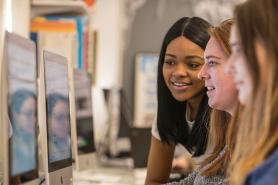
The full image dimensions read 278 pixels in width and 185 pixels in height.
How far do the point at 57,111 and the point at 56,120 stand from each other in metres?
0.03

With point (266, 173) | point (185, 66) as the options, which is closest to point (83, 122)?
point (185, 66)

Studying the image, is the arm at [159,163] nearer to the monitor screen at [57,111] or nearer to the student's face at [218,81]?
the monitor screen at [57,111]

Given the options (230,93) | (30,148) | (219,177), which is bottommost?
(219,177)

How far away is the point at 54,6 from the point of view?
2.48 meters

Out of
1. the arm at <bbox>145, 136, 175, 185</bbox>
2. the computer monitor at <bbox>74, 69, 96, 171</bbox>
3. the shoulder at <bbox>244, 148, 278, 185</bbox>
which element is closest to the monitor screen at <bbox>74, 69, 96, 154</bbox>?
the computer monitor at <bbox>74, 69, 96, 171</bbox>

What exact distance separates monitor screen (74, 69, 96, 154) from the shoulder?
139 cm

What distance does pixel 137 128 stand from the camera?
8.66ft

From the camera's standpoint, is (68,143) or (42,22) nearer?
(68,143)

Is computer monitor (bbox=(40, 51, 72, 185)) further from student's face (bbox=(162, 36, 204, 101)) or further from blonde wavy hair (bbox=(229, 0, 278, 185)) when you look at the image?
blonde wavy hair (bbox=(229, 0, 278, 185))

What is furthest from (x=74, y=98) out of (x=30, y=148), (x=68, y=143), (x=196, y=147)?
(x=30, y=148)

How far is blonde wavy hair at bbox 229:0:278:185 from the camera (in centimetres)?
87

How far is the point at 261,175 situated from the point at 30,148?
2.40ft

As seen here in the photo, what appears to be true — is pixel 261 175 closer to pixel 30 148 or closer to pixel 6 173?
pixel 6 173

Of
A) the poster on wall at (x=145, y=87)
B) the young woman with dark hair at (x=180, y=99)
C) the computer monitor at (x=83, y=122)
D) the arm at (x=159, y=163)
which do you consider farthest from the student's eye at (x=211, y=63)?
the poster on wall at (x=145, y=87)
